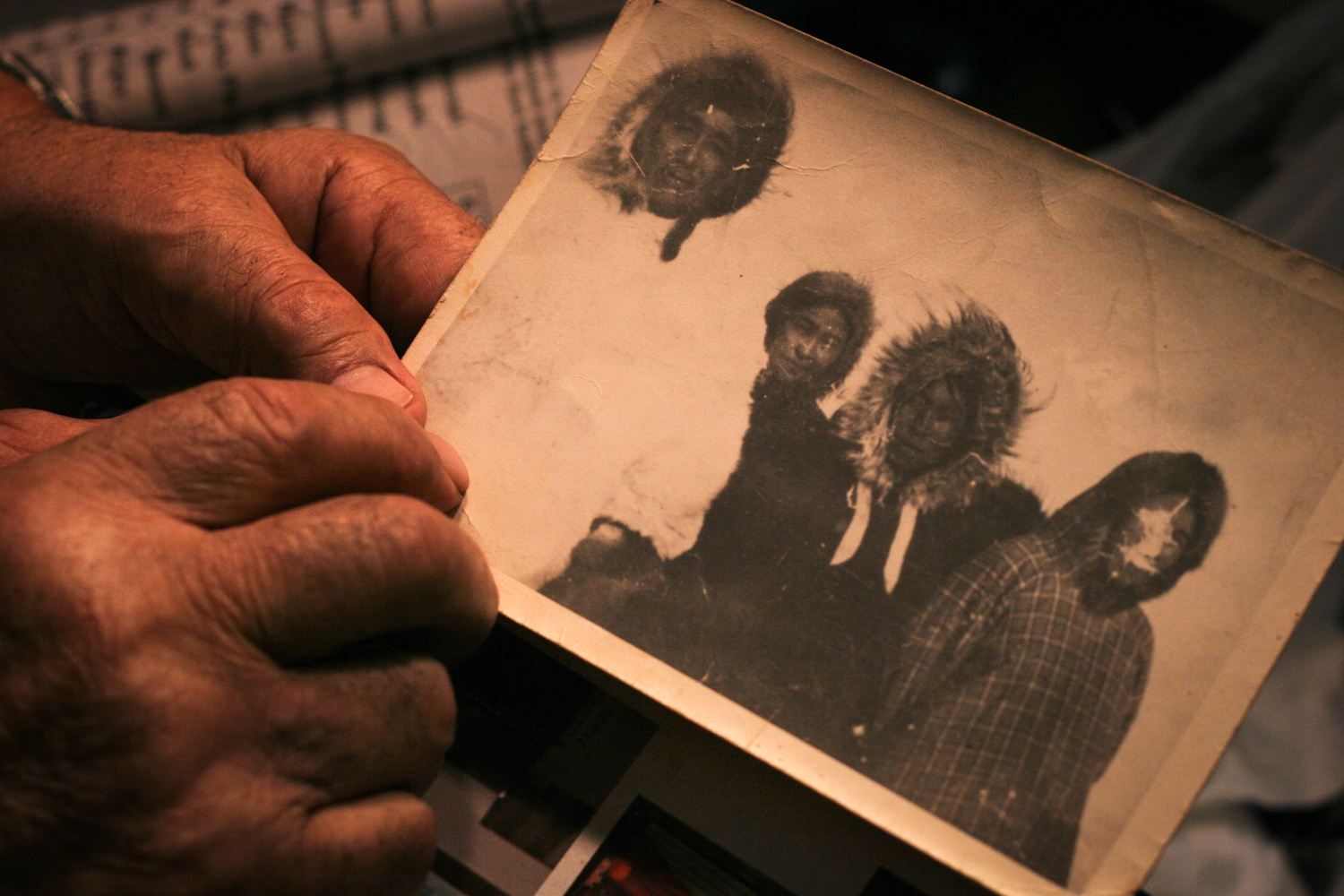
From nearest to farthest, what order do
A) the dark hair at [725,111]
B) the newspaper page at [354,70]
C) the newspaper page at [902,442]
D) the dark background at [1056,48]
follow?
the newspaper page at [902,442], the dark hair at [725,111], the newspaper page at [354,70], the dark background at [1056,48]

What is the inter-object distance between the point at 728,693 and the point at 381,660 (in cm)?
25

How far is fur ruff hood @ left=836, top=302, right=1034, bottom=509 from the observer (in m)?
0.65

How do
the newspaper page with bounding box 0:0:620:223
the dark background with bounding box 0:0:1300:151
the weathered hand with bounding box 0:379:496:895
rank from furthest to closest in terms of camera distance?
the dark background with bounding box 0:0:1300:151 → the newspaper page with bounding box 0:0:620:223 → the weathered hand with bounding box 0:379:496:895

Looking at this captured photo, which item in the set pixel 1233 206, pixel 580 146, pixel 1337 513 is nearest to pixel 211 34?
pixel 580 146

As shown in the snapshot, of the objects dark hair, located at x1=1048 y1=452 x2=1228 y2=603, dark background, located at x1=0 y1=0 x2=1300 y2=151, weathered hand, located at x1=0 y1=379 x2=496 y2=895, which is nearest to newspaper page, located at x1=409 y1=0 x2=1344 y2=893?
dark hair, located at x1=1048 y1=452 x2=1228 y2=603

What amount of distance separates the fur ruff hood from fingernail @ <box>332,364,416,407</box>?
0.35 m

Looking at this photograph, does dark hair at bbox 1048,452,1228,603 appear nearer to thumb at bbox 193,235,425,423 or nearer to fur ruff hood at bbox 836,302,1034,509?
fur ruff hood at bbox 836,302,1034,509

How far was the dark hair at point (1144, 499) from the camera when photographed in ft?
2.07

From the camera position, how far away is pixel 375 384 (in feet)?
2.20

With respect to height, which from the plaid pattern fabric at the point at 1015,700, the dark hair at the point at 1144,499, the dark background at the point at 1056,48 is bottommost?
the plaid pattern fabric at the point at 1015,700

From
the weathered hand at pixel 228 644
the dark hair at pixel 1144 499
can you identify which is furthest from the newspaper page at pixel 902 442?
the weathered hand at pixel 228 644

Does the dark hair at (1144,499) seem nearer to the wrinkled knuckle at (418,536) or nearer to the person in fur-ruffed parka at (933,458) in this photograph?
the person in fur-ruffed parka at (933,458)

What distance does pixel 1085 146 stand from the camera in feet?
5.28

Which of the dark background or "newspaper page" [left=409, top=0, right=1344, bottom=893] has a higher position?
the dark background
